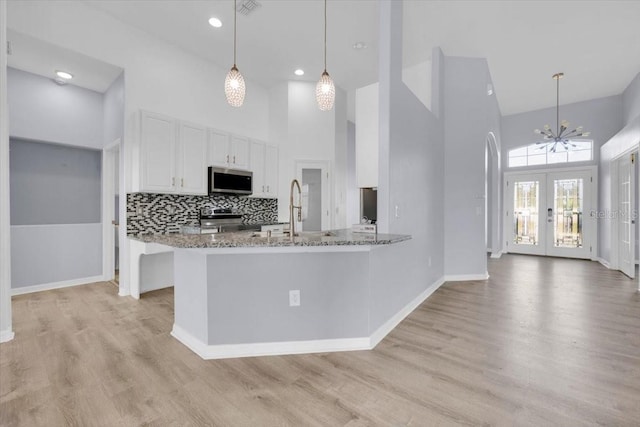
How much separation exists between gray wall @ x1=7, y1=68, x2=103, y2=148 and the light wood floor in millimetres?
2353

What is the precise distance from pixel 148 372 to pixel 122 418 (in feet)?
1.51

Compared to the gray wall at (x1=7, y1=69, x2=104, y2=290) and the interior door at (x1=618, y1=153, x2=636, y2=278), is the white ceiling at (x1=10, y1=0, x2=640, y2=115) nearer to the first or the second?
the gray wall at (x1=7, y1=69, x2=104, y2=290)

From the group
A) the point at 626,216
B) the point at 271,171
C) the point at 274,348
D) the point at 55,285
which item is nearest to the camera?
the point at 274,348

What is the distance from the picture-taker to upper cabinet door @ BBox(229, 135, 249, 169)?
15.0 feet

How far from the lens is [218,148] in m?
4.39

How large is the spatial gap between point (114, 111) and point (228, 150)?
1.58 metres

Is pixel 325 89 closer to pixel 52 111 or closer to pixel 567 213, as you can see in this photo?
pixel 52 111

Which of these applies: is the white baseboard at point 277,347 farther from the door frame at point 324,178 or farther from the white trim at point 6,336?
the door frame at point 324,178

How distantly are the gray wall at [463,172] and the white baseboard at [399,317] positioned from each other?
2.60ft

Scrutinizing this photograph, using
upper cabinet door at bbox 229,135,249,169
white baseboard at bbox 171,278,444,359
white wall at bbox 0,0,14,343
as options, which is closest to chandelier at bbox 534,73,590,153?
upper cabinet door at bbox 229,135,249,169

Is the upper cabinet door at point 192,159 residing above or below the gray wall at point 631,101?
below

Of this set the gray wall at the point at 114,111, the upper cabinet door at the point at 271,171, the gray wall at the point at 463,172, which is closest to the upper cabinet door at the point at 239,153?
the upper cabinet door at the point at 271,171

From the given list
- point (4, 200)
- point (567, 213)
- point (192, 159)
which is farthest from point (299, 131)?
point (567, 213)

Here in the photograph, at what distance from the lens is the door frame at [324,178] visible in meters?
5.39
